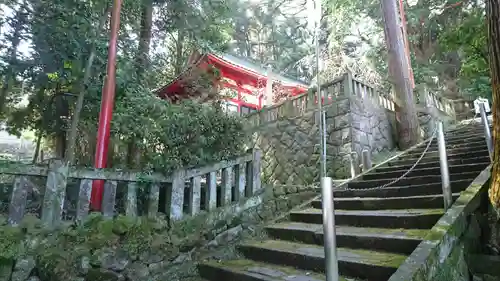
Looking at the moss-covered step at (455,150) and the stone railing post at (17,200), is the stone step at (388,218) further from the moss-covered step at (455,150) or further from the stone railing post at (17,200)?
the stone railing post at (17,200)

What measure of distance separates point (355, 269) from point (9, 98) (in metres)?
5.65

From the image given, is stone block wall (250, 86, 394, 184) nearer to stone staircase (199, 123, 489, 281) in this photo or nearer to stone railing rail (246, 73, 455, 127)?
stone railing rail (246, 73, 455, 127)

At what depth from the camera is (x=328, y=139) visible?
8.27 m

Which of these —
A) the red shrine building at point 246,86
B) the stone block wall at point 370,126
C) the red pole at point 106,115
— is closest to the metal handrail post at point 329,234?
the red pole at point 106,115

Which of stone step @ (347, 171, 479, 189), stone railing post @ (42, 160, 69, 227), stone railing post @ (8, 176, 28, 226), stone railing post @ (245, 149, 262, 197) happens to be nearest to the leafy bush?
stone railing post @ (245, 149, 262, 197)

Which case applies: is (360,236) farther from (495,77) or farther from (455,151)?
(455,151)

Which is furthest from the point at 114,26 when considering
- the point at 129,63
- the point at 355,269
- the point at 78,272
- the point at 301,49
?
the point at 301,49

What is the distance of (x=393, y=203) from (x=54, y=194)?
370 cm

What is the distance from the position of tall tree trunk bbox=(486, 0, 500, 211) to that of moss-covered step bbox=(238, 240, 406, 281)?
990 mm

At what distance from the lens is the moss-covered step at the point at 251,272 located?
291 cm

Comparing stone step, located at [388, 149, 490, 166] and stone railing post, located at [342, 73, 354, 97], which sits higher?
stone railing post, located at [342, 73, 354, 97]

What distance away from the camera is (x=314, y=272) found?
3.01 metres

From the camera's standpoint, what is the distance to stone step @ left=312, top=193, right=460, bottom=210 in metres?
3.48

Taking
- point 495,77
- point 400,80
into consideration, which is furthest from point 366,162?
point 400,80
